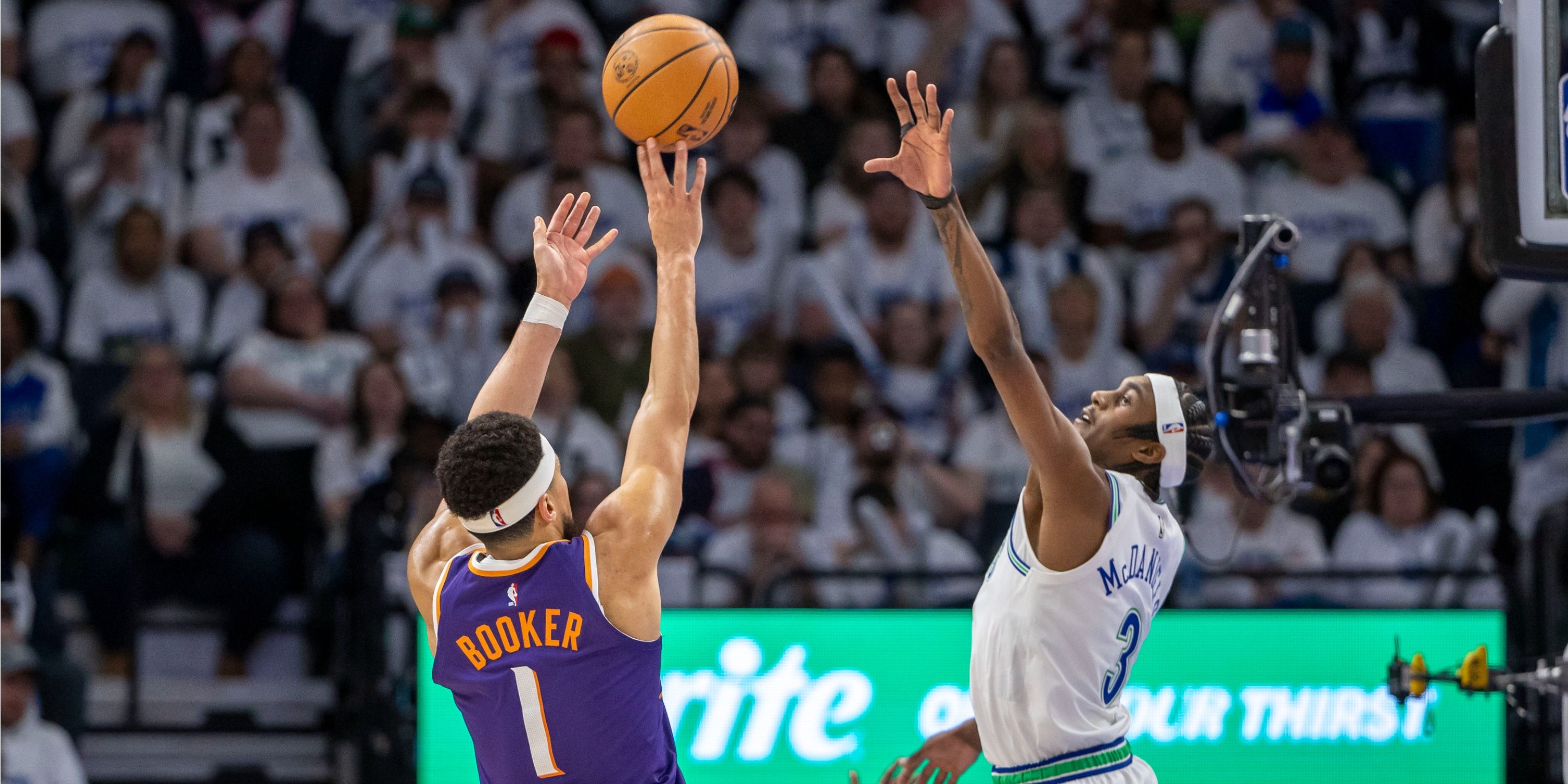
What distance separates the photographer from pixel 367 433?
9.38 metres

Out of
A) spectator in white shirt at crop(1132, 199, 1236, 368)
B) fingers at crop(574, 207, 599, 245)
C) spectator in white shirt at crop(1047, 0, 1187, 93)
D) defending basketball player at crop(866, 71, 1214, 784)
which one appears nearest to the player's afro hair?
fingers at crop(574, 207, 599, 245)

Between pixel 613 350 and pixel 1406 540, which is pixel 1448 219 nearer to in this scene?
pixel 1406 540

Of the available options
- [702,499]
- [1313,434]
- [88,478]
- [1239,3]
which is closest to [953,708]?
[702,499]

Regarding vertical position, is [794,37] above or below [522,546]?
above

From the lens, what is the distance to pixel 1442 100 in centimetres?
1137

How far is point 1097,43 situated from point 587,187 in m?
3.74

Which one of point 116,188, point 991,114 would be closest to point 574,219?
point 991,114

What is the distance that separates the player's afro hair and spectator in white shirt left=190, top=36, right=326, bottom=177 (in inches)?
284

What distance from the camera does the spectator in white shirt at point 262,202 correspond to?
34.4ft

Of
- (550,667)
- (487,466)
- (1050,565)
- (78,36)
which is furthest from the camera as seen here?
(78,36)

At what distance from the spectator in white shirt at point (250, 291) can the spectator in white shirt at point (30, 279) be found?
100 centimetres

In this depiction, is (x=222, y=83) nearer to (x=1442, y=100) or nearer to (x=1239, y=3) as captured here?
(x=1239, y=3)

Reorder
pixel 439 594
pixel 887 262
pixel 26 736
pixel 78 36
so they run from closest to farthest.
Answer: pixel 439 594 < pixel 26 736 < pixel 887 262 < pixel 78 36

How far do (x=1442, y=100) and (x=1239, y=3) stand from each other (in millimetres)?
1521
